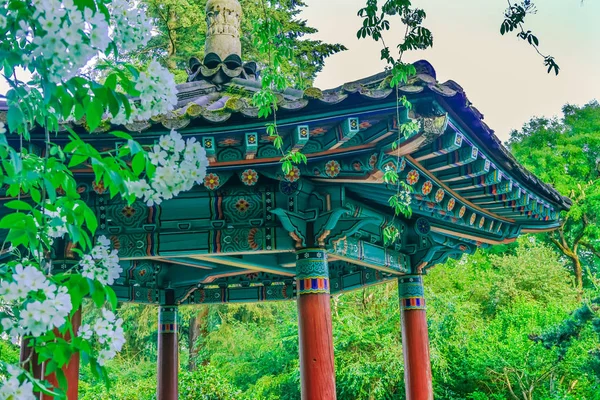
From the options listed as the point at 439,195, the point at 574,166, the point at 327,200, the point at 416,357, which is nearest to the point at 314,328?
the point at 327,200

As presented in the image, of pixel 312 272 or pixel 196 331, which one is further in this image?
pixel 196 331

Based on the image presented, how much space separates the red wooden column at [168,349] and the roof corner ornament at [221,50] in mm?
2826

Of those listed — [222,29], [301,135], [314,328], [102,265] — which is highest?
[222,29]

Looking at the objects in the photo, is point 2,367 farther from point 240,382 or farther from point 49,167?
point 240,382

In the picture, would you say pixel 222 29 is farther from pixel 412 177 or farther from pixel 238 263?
pixel 412 177

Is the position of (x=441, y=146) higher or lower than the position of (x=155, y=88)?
higher

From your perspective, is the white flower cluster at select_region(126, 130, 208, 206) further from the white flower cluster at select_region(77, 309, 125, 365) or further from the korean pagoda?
the korean pagoda

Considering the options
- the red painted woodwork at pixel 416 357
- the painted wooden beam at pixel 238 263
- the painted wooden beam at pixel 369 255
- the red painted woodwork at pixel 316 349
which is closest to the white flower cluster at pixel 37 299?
the red painted woodwork at pixel 316 349

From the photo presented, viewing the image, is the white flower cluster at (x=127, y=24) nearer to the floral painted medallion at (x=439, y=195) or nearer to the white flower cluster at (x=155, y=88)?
the white flower cluster at (x=155, y=88)

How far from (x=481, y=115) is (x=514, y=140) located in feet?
59.7

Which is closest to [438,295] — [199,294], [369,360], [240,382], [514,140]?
[369,360]

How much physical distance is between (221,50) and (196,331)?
11455mm

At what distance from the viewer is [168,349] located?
7.40 meters

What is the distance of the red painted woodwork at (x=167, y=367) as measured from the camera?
23.9ft
